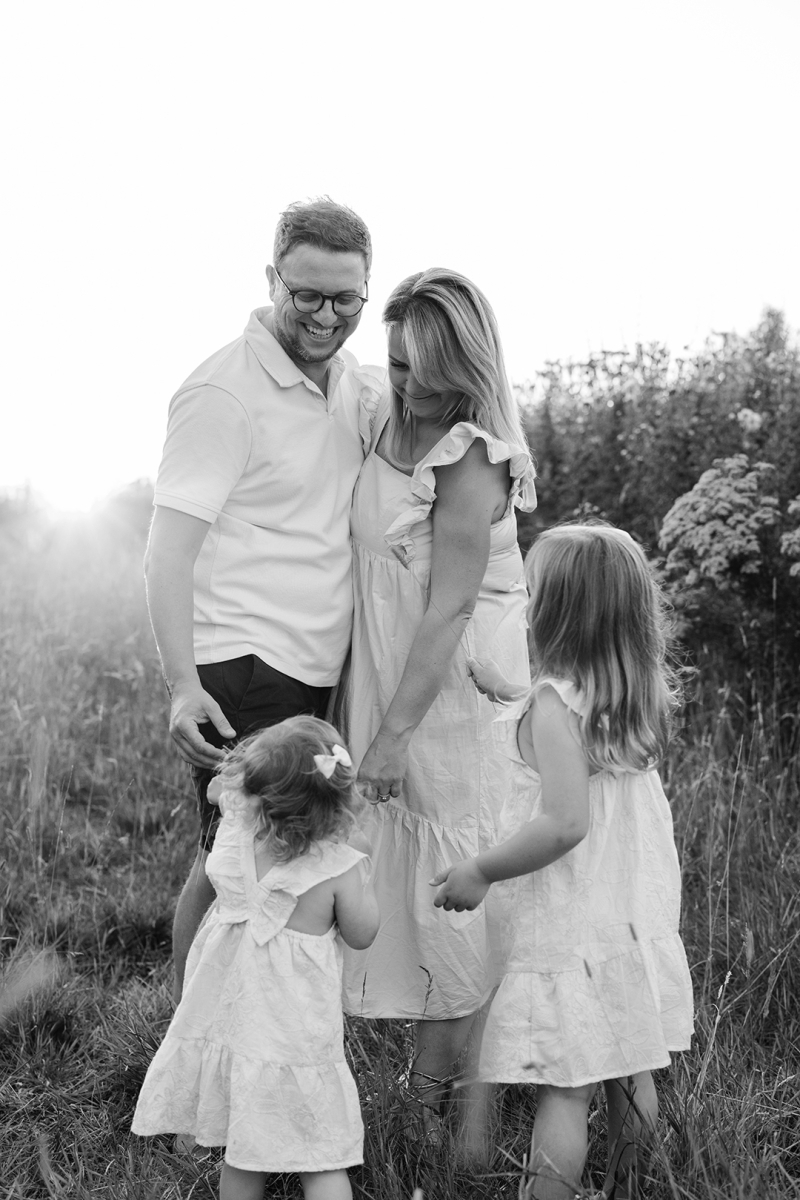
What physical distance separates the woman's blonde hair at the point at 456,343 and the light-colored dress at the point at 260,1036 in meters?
Answer: 1.08

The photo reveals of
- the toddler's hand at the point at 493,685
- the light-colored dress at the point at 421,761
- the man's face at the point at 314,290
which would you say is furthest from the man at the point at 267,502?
the toddler's hand at the point at 493,685

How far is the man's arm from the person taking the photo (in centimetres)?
251

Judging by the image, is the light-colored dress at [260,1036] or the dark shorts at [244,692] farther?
the dark shorts at [244,692]

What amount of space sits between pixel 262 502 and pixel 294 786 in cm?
89

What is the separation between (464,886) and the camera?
2.24 m

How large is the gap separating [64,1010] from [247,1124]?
4.40 feet

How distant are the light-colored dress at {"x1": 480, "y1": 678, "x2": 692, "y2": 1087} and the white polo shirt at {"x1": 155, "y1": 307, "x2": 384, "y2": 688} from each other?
67 centimetres

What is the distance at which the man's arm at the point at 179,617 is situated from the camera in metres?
2.51

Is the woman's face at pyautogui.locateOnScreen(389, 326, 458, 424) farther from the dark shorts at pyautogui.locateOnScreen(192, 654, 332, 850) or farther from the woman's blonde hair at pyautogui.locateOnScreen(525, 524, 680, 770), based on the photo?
the dark shorts at pyautogui.locateOnScreen(192, 654, 332, 850)

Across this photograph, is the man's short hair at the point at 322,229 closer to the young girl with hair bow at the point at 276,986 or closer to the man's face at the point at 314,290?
the man's face at the point at 314,290

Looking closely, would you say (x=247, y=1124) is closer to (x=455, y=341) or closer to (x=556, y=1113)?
(x=556, y=1113)

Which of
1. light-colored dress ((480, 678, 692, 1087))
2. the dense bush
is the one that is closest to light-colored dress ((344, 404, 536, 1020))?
light-colored dress ((480, 678, 692, 1087))

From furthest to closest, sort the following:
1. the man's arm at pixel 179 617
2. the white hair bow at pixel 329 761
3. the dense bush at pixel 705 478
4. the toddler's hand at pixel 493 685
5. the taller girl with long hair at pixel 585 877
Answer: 1. the dense bush at pixel 705 478
2. the toddler's hand at pixel 493 685
3. the man's arm at pixel 179 617
4. the taller girl with long hair at pixel 585 877
5. the white hair bow at pixel 329 761

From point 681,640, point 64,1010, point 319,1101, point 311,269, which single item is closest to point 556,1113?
point 319,1101
